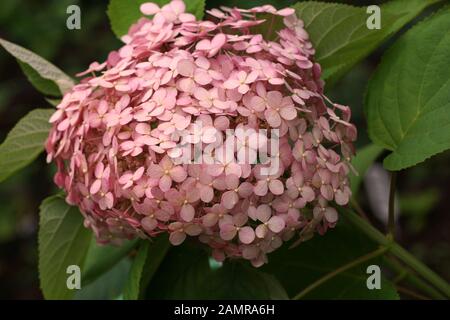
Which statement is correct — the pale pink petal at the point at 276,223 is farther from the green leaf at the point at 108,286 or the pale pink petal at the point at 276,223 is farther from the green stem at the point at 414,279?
the green leaf at the point at 108,286

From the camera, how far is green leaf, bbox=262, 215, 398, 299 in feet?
3.55

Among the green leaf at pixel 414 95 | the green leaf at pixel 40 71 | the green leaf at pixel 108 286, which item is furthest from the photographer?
the green leaf at pixel 108 286

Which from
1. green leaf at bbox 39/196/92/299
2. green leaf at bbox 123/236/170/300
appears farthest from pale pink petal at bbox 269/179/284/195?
green leaf at bbox 39/196/92/299

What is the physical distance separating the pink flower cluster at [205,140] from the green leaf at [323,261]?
0.19 metres

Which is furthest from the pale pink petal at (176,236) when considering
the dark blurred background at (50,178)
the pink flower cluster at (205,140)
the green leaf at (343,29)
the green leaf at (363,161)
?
the dark blurred background at (50,178)

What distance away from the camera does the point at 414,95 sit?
1.00m

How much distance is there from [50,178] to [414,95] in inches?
82.9

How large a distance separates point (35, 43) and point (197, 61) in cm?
194

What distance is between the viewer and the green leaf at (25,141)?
103 cm

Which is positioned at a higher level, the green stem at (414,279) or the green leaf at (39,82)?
the green leaf at (39,82)

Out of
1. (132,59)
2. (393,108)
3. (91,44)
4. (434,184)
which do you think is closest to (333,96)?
(434,184)

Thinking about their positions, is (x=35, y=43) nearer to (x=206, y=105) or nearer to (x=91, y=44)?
(x=91, y=44)

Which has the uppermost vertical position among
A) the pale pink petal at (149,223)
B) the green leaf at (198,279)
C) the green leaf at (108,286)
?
the pale pink petal at (149,223)

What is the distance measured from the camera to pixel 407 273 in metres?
1.07
